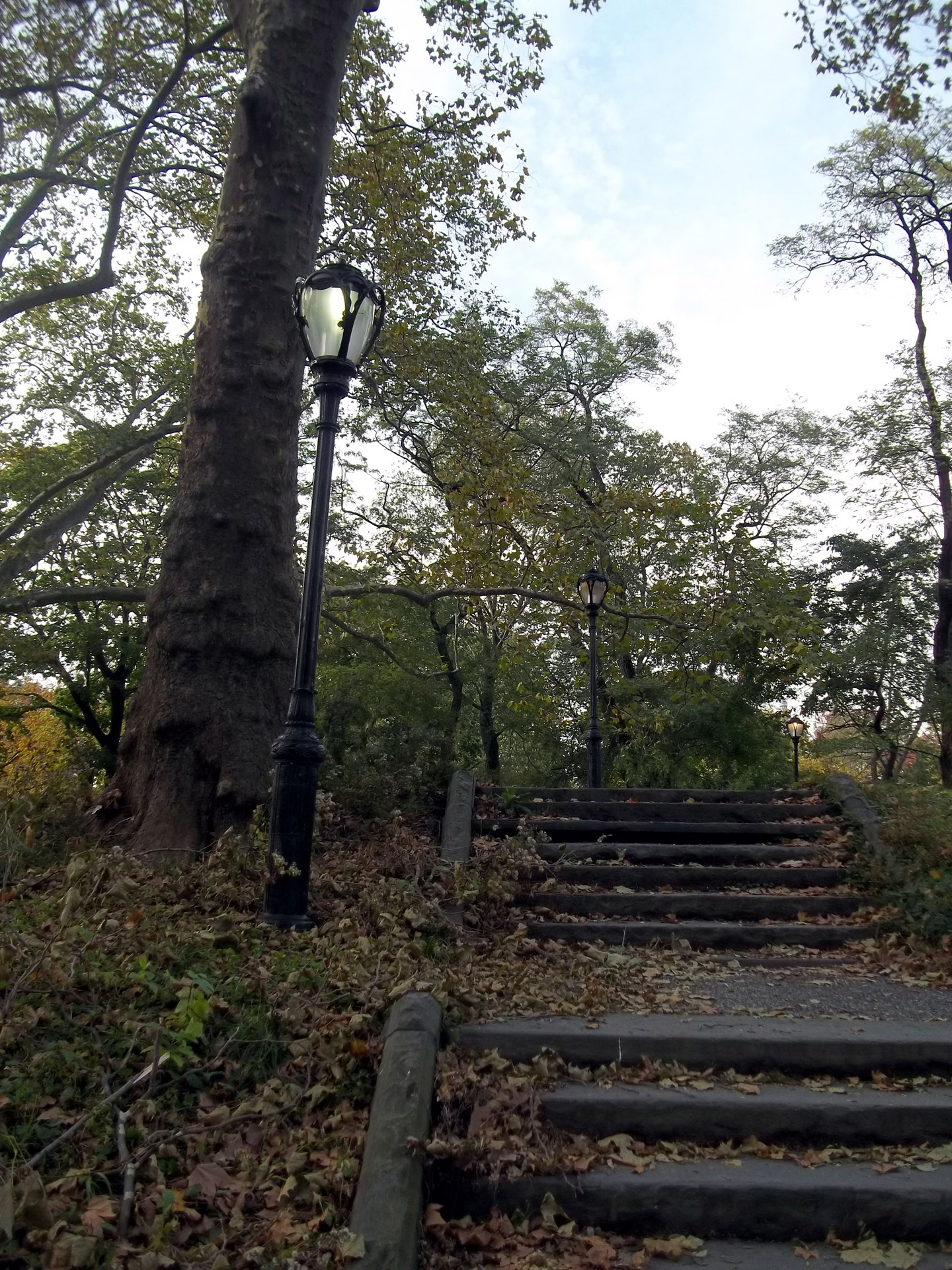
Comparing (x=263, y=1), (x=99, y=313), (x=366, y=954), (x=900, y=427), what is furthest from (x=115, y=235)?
(x=900, y=427)

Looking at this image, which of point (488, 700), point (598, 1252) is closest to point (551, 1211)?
point (598, 1252)

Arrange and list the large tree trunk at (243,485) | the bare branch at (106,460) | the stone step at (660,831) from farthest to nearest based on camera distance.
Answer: the bare branch at (106,460) → the stone step at (660,831) → the large tree trunk at (243,485)

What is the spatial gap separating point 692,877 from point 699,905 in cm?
60

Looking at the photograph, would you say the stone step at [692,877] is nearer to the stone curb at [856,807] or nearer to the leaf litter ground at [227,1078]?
the stone curb at [856,807]

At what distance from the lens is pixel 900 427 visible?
1006 inches

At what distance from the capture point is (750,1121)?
3756 millimetres

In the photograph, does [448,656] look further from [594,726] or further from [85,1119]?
[85,1119]

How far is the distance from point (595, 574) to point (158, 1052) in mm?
12010

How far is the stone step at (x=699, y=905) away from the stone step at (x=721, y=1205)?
11.8 ft

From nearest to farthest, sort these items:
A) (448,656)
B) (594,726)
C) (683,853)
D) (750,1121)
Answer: (750,1121) → (683,853) → (594,726) → (448,656)

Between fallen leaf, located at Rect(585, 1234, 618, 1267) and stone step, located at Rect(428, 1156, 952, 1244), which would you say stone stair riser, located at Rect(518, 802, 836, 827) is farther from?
fallen leaf, located at Rect(585, 1234, 618, 1267)

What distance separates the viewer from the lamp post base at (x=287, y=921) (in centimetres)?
502

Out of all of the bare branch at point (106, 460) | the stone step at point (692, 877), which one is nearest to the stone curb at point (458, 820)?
the stone step at point (692, 877)

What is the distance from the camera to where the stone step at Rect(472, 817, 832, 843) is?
8.28 m
